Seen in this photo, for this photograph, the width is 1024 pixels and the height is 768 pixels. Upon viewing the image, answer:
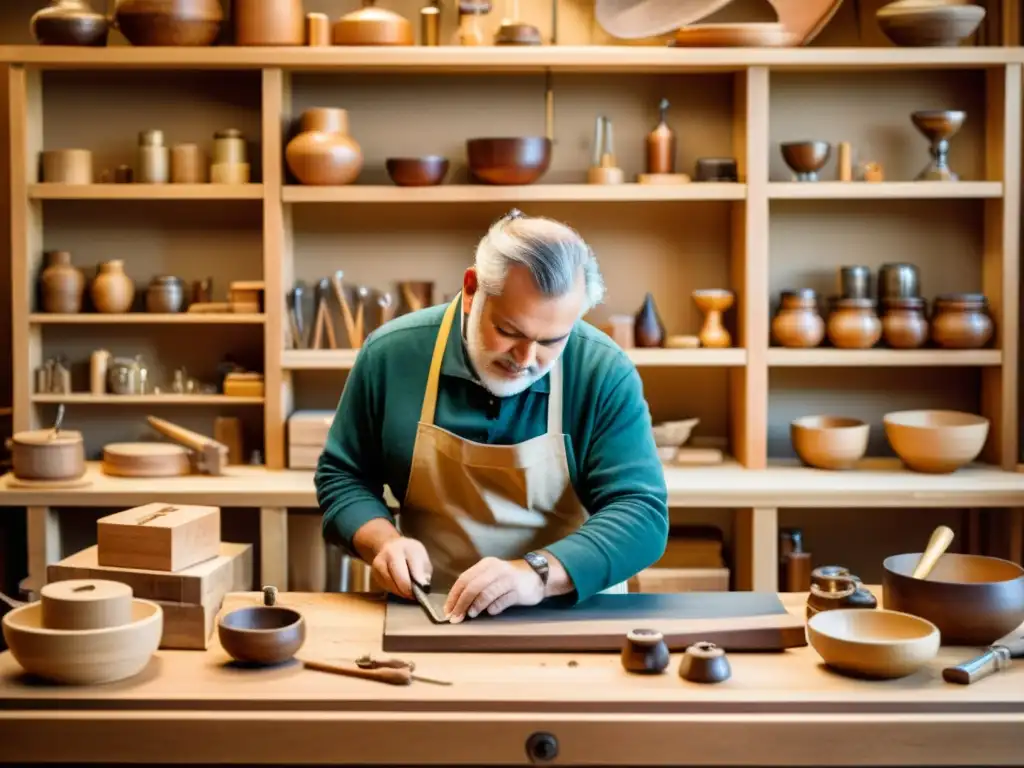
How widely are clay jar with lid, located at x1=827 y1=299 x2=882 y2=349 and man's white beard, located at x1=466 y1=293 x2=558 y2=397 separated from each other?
2.26 metres

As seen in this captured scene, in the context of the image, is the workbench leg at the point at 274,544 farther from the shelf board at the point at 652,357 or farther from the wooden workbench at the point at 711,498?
the shelf board at the point at 652,357

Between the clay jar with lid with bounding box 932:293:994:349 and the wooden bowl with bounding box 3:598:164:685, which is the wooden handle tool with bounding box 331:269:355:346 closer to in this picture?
the clay jar with lid with bounding box 932:293:994:349

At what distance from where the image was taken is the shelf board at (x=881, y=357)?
15.2 ft

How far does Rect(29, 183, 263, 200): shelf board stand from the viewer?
4.62 metres

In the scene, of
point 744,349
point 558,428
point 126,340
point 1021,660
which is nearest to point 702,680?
point 1021,660

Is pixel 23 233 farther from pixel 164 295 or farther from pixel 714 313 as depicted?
pixel 714 313

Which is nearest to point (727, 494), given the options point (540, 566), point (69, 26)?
point (540, 566)

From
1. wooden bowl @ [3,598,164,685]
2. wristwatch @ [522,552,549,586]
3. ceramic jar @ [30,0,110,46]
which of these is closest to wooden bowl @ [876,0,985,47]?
ceramic jar @ [30,0,110,46]

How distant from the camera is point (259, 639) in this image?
2217 millimetres

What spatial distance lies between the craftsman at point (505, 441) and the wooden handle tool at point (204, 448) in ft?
5.80

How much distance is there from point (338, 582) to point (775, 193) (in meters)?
2.12

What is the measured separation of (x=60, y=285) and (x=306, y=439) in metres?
1.07

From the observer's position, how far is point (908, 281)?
15.6 ft

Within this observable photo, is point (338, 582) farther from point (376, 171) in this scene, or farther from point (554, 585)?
point (554, 585)
